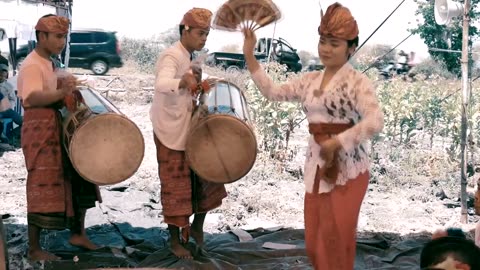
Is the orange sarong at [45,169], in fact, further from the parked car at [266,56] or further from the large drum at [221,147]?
the parked car at [266,56]

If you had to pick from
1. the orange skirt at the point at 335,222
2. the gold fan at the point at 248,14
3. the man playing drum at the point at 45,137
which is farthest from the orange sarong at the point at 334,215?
the man playing drum at the point at 45,137

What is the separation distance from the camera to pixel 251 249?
492 centimetres

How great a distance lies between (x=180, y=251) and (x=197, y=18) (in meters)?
1.50

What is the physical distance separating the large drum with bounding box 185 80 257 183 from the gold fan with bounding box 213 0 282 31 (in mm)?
580

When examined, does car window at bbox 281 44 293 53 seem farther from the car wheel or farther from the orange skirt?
the orange skirt

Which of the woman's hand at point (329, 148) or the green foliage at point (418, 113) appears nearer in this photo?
the woman's hand at point (329, 148)

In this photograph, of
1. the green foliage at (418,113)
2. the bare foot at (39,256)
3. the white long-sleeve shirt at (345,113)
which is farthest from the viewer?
the green foliage at (418,113)

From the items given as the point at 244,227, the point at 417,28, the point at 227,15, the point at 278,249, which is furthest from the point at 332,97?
the point at 417,28

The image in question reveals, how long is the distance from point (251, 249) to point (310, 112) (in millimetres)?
1687

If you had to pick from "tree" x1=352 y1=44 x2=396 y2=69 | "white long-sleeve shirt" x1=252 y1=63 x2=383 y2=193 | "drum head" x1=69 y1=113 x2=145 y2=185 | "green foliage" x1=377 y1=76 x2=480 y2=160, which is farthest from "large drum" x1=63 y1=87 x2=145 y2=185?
"green foliage" x1=377 y1=76 x2=480 y2=160

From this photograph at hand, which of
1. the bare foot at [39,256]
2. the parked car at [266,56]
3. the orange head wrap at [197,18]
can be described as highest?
the orange head wrap at [197,18]

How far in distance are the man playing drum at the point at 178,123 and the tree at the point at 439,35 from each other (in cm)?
260

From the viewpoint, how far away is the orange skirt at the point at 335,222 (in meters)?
3.46

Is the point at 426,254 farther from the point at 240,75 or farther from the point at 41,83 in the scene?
the point at 240,75
